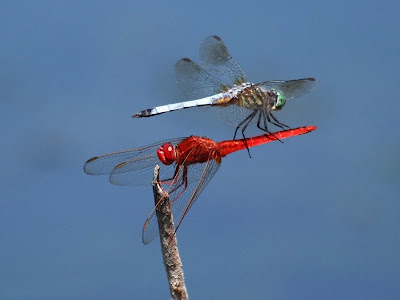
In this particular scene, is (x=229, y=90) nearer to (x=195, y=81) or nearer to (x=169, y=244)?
(x=195, y=81)

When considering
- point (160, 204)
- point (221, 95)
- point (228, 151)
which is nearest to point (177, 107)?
point (221, 95)

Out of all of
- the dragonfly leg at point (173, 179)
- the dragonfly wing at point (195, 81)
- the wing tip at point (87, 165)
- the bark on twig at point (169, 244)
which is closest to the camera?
the bark on twig at point (169, 244)

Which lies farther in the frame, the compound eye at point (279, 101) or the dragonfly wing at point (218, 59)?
the dragonfly wing at point (218, 59)

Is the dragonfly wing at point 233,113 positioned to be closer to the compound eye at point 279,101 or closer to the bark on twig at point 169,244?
the compound eye at point 279,101

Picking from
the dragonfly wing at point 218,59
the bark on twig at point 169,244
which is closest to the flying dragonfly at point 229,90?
the dragonfly wing at point 218,59

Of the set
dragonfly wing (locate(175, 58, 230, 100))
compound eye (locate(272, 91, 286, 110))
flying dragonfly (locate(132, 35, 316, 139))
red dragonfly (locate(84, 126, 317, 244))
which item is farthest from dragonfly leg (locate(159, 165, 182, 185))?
dragonfly wing (locate(175, 58, 230, 100))

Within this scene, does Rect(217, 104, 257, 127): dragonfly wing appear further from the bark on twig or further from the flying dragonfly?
the bark on twig
